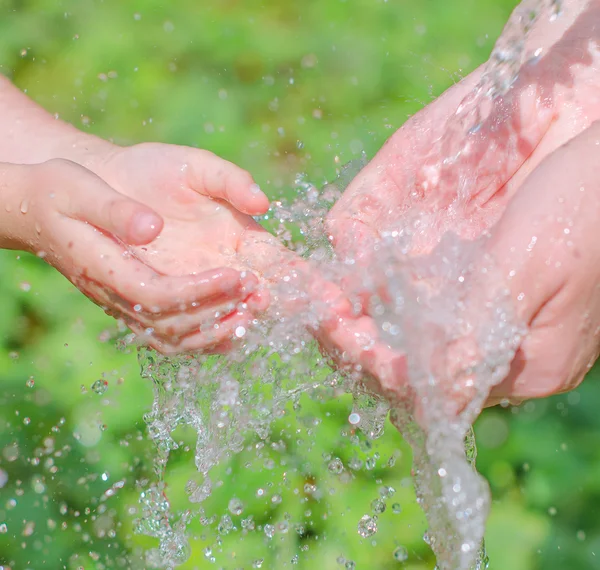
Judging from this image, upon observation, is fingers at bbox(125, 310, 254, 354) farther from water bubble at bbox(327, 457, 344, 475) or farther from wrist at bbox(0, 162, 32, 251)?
water bubble at bbox(327, 457, 344, 475)

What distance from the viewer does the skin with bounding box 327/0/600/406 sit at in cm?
94

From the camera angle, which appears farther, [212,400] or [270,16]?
[270,16]

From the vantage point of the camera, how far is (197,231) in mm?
1126

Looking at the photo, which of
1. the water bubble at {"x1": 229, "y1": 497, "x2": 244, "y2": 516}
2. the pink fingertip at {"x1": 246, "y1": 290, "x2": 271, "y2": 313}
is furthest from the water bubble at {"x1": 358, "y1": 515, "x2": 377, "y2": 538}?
the pink fingertip at {"x1": 246, "y1": 290, "x2": 271, "y2": 313}

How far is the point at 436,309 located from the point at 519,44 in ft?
1.80

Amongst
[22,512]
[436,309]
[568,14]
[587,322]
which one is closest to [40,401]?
[22,512]

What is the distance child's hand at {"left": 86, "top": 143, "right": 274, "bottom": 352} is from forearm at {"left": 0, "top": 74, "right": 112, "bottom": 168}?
14 cm

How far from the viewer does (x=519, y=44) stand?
127cm

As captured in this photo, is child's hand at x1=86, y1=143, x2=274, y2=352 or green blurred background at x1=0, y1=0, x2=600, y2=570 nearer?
child's hand at x1=86, y1=143, x2=274, y2=352

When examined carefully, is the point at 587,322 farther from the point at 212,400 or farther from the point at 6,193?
the point at 6,193

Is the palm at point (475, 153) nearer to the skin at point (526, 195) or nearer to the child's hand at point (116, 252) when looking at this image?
the skin at point (526, 195)

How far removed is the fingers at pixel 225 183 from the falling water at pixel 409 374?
124 millimetres

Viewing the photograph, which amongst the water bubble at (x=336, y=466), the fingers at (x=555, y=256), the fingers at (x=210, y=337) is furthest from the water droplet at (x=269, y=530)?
the fingers at (x=555, y=256)

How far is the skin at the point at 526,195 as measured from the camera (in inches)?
37.0
